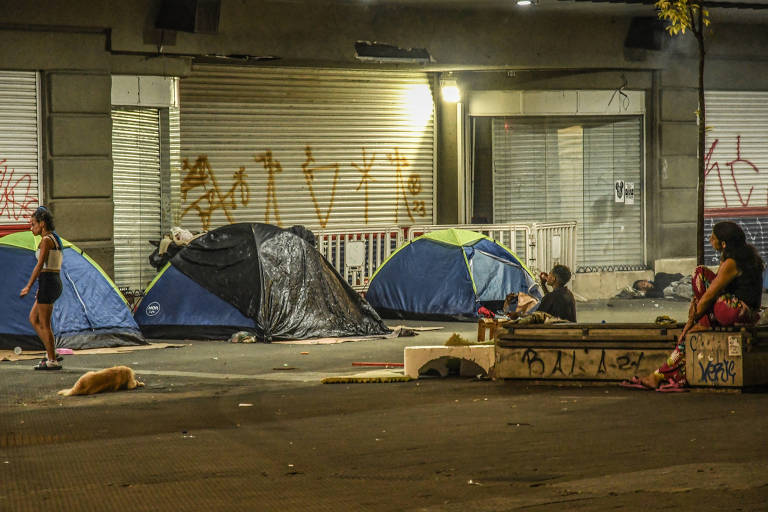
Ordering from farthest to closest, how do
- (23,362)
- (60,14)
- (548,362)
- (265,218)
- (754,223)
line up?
(754,223) < (265,218) < (60,14) < (23,362) < (548,362)

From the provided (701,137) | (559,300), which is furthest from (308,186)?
(559,300)

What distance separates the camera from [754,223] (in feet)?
73.3

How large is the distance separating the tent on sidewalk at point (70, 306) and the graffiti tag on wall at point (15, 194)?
260 cm

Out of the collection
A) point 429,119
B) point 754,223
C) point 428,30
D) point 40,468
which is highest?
point 428,30

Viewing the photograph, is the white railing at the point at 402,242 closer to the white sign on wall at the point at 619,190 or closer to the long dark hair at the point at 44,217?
the white sign on wall at the point at 619,190

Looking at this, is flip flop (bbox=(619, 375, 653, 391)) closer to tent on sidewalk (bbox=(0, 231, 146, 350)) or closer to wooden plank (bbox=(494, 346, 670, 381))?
wooden plank (bbox=(494, 346, 670, 381))

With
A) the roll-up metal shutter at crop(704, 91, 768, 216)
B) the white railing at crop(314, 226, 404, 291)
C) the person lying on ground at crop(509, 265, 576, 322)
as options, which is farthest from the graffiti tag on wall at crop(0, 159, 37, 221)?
the roll-up metal shutter at crop(704, 91, 768, 216)

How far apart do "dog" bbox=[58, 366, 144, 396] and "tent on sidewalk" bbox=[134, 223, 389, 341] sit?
3.79 meters

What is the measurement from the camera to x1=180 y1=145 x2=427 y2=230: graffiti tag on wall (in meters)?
19.0

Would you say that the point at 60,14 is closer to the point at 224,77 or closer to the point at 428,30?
the point at 224,77

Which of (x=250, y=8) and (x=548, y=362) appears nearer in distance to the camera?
(x=548, y=362)

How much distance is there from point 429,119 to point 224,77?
3.78 meters

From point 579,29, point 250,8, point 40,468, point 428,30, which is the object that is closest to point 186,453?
point 40,468

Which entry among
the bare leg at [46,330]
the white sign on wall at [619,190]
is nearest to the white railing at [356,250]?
the white sign on wall at [619,190]
